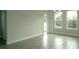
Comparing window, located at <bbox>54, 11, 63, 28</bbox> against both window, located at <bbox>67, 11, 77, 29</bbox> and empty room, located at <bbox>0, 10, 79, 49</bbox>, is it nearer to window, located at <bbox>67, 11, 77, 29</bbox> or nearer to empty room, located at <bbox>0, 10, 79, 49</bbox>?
empty room, located at <bbox>0, 10, 79, 49</bbox>

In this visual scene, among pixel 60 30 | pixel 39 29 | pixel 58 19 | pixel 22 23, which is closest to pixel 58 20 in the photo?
pixel 58 19

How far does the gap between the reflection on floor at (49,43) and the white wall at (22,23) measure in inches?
4.1

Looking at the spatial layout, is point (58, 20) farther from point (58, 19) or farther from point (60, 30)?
point (60, 30)

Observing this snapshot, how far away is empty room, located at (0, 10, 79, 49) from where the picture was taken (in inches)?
70.7

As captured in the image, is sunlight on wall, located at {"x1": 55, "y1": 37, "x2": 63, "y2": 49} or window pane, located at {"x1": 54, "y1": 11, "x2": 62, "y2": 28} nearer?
sunlight on wall, located at {"x1": 55, "y1": 37, "x2": 63, "y2": 49}

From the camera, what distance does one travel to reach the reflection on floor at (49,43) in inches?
70.2

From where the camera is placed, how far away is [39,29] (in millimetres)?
1998

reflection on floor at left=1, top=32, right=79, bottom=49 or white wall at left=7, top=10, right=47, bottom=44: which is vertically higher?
white wall at left=7, top=10, right=47, bottom=44

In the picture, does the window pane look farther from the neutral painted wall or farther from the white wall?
the white wall

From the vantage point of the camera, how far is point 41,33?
6.53 ft

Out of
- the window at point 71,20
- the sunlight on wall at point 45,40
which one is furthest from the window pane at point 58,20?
the sunlight on wall at point 45,40

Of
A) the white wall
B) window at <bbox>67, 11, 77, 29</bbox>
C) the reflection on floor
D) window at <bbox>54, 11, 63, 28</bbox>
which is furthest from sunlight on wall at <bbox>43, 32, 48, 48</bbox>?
window at <bbox>67, 11, 77, 29</bbox>
